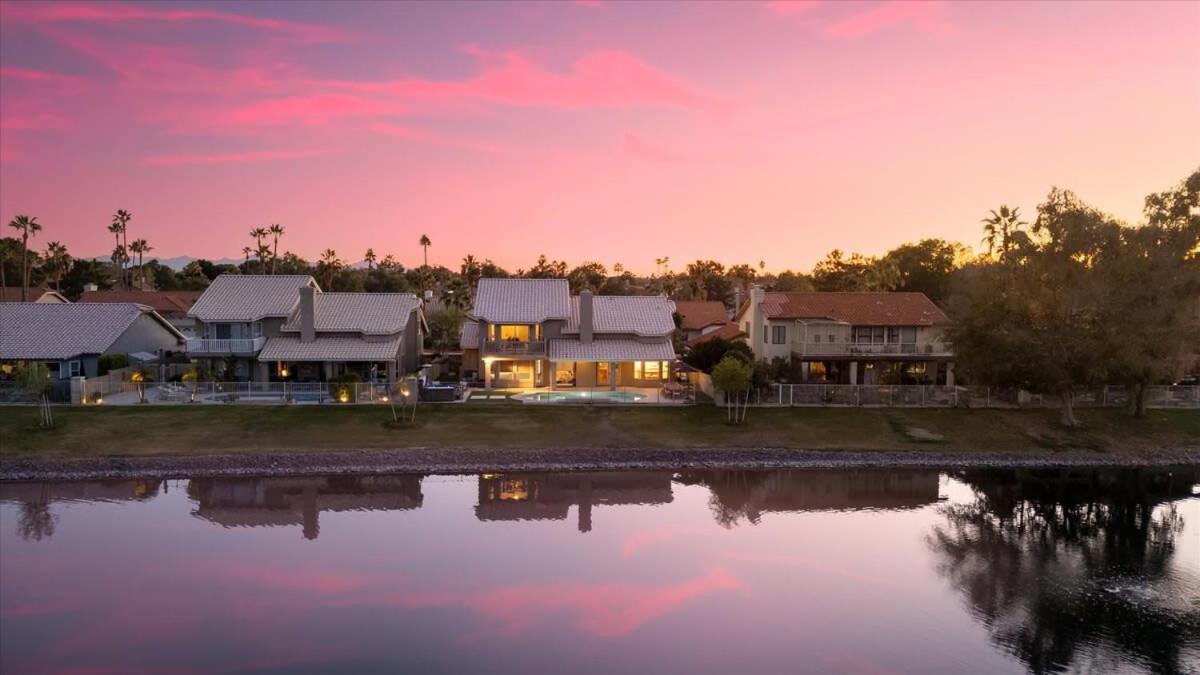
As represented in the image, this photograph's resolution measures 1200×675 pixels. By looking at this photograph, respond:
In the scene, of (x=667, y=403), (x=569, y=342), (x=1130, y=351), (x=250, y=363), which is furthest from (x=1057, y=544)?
(x=250, y=363)

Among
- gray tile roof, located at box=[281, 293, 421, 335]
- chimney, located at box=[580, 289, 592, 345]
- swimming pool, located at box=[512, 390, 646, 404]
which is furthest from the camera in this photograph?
chimney, located at box=[580, 289, 592, 345]

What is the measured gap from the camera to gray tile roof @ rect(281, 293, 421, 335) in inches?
1871

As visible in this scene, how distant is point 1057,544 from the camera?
27359mm

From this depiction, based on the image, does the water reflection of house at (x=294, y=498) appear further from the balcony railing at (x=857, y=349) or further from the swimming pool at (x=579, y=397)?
the balcony railing at (x=857, y=349)

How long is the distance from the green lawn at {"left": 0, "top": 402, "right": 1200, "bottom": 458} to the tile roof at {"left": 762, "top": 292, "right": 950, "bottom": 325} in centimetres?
781

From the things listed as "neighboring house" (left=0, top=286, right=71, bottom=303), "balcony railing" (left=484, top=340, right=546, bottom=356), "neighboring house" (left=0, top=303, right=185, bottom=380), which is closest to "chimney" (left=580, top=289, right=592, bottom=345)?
"balcony railing" (left=484, top=340, right=546, bottom=356)

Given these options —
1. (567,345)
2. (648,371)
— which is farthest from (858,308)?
(567,345)

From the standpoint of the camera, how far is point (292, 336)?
48.0 metres

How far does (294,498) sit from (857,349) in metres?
33.7

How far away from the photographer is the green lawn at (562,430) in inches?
1465

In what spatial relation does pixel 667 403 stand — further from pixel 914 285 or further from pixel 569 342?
pixel 914 285

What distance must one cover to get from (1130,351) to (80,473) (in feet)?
165

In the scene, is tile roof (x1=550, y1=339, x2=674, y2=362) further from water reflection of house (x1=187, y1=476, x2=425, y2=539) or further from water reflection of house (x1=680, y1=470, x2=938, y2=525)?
water reflection of house (x1=187, y1=476, x2=425, y2=539)

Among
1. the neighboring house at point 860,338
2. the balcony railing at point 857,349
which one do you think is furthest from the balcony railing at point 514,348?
the balcony railing at point 857,349
